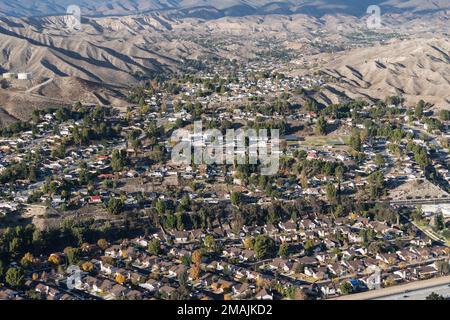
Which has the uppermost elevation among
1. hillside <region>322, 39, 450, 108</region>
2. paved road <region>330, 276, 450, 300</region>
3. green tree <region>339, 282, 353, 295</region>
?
hillside <region>322, 39, 450, 108</region>

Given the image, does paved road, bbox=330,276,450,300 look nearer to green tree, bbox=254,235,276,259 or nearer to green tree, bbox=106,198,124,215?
green tree, bbox=254,235,276,259

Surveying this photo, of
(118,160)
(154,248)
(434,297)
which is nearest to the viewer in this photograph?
(434,297)

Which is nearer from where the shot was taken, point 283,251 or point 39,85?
point 283,251

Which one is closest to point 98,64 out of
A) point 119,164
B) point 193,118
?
point 193,118

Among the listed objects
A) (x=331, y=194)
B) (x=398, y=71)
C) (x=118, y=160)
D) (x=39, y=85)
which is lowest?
(x=331, y=194)

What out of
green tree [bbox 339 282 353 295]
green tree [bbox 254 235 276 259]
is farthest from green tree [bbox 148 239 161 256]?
green tree [bbox 339 282 353 295]

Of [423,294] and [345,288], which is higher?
[345,288]

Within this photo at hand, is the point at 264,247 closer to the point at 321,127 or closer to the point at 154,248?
the point at 154,248

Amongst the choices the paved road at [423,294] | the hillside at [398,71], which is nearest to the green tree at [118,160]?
the paved road at [423,294]

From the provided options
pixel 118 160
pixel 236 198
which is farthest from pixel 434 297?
pixel 118 160

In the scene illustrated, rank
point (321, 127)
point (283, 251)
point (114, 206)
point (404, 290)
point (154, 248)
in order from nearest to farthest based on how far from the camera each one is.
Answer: point (404, 290) < point (283, 251) < point (154, 248) < point (114, 206) < point (321, 127)
